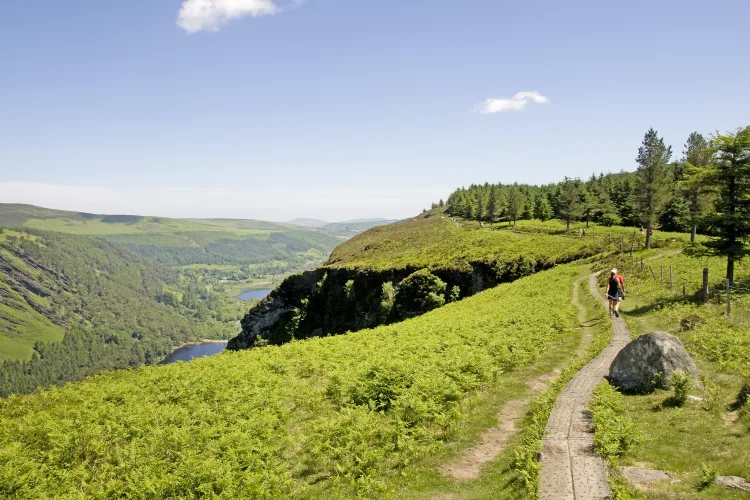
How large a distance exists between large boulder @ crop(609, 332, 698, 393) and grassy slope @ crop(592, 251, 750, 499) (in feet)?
1.61

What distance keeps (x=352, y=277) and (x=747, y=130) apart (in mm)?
53297

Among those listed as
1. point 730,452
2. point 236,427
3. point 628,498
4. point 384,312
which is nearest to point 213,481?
point 236,427

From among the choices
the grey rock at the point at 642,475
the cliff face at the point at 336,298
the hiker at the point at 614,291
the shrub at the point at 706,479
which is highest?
the hiker at the point at 614,291

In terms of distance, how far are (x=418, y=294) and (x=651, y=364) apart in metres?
41.7

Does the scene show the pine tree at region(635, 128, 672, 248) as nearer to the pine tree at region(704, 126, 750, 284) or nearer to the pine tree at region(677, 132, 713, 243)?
the pine tree at region(677, 132, 713, 243)

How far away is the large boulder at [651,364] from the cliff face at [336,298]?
37.9m

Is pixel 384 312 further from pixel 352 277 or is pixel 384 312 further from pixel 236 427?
pixel 236 427

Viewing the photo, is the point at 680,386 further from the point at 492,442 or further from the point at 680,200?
the point at 680,200

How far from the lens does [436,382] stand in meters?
15.2

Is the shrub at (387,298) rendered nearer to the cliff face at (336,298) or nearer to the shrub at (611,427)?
the cliff face at (336,298)

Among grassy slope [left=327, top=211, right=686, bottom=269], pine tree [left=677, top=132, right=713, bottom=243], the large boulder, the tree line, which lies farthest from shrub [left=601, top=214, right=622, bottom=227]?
the large boulder

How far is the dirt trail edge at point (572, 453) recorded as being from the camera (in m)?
8.67

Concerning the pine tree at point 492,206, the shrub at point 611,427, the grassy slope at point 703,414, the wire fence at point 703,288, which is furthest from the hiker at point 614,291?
the pine tree at point 492,206

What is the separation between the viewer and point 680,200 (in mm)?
75312
